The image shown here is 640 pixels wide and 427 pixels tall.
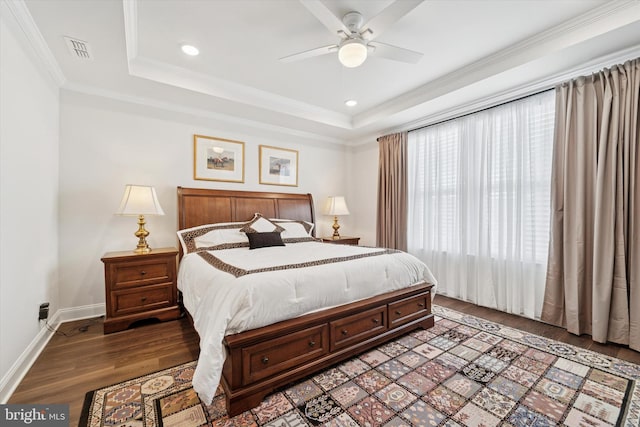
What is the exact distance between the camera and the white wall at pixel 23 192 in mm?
1749

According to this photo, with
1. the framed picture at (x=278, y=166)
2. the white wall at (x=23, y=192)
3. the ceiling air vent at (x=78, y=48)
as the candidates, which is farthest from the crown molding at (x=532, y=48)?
the white wall at (x=23, y=192)

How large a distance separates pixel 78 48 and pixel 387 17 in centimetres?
254

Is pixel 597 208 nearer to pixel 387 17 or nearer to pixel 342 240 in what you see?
pixel 387 17

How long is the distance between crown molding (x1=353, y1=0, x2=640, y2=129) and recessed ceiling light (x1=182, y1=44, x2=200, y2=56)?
2505 mm

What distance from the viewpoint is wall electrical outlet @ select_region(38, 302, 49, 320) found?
2328 mm

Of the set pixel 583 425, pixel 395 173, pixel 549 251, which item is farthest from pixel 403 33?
pixel 583 425

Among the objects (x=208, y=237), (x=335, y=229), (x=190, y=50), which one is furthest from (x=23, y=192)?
(x=335, y=229)

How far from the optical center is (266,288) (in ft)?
5.63

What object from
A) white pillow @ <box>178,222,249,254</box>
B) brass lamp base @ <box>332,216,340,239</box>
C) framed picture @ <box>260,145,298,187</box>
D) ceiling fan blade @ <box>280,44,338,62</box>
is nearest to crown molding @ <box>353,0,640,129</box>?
ceiling fan blade @ <box>280,44,338,62</box>

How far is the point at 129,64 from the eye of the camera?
260 centimetres

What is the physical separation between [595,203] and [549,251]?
0.59 metres

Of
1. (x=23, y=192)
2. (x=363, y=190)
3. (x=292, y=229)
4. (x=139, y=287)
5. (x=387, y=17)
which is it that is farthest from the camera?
(x=363, y=190)

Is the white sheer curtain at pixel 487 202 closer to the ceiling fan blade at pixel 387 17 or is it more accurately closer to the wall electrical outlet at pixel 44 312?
the ceiling fan blade at pixel 387 17

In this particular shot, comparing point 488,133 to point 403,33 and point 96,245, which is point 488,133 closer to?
point 403,33
